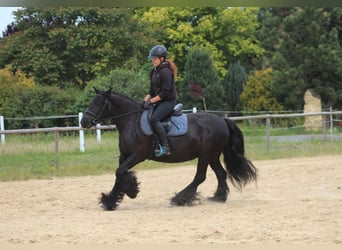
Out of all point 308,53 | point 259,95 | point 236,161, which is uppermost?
Answer: point 308,53

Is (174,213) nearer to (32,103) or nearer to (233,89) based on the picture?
(32,103)

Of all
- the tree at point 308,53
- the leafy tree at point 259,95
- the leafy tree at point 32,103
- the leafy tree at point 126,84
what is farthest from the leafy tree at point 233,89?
the leafy tree at point 126,84

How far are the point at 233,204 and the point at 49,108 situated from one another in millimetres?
17055

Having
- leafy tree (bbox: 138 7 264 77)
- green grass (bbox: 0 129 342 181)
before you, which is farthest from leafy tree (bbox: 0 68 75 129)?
leafy tree (bbox: 138 7 264 77)

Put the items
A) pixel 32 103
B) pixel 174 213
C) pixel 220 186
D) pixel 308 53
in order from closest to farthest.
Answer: pixel 174 213 → pixel 220 186 → pixel 32 103 → pixel 308 53

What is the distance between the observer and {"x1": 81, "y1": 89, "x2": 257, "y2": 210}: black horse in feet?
26.0

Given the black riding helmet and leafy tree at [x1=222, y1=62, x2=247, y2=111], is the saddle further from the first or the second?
leafy tree at [x1=222, y1=62, x2=247, y2=111]

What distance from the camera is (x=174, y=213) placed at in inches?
293

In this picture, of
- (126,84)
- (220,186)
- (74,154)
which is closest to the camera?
(220,186)

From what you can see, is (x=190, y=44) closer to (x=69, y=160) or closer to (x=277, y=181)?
(x=69, y=160)


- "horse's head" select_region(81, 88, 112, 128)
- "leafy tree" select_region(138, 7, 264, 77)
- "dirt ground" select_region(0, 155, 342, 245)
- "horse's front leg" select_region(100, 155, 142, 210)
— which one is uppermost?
"leafy tree" select_region(138, 7, 264, 77)

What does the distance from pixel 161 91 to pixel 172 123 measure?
1.77 ft

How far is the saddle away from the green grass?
525 centimetres

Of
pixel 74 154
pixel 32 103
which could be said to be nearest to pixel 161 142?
pixel 74 154
